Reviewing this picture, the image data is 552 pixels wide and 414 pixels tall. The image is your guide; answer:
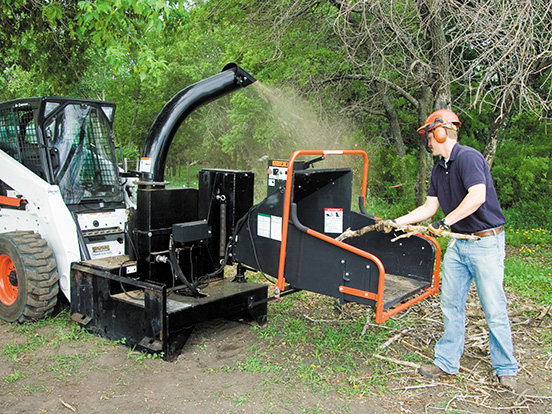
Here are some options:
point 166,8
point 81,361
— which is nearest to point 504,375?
point 81,361

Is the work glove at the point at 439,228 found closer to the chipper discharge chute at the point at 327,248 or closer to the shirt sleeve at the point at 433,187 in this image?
the chipper discharge chute at the point at 327,248

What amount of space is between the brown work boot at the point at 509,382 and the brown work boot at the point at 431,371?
1.54 feet

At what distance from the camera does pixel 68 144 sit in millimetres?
5594

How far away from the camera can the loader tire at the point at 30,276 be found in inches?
199

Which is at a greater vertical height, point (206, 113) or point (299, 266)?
point (206, 113)

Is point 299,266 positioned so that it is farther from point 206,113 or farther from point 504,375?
point 206,113

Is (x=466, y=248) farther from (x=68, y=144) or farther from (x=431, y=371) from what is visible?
(x=68, y=144)

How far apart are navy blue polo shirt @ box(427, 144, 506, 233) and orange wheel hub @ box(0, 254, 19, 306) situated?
460 cm

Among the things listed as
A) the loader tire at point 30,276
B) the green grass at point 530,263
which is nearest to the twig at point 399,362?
the green grass at point 530,263

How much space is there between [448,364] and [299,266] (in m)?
1.50

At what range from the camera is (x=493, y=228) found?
3941mm

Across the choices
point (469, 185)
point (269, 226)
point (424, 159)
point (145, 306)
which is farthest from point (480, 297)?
point (424, 159)

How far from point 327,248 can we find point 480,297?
1305mm

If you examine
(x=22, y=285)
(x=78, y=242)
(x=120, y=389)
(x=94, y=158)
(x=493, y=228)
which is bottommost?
(x=120, y=389)
